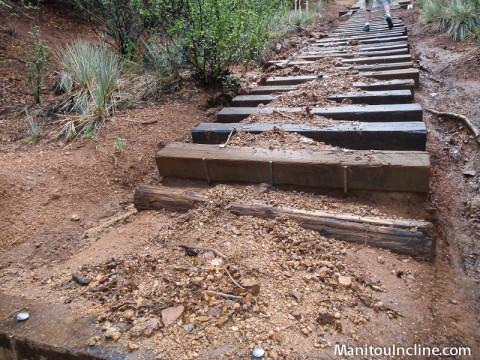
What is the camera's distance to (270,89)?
153 inches

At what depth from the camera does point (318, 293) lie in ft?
5.30

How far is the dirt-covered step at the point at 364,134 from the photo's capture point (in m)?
2.51

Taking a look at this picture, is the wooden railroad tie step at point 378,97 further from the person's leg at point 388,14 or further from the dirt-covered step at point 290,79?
the person's leg at point 388,14

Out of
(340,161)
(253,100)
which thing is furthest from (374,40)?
(340,161)

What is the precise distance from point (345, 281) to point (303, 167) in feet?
2.90

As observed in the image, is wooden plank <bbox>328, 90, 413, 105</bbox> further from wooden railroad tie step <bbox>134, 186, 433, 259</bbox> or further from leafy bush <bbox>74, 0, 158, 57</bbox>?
leafy bush <bbox>74, 0, 158, 57</bbox>

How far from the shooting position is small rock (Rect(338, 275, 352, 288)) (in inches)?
65.3

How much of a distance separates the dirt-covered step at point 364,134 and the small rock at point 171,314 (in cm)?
170

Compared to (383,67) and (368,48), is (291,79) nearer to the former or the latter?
(383,67)

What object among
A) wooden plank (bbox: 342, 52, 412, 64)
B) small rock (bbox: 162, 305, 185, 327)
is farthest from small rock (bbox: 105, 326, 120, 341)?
wooden plank (bbox: 342, 52, 412, 64)

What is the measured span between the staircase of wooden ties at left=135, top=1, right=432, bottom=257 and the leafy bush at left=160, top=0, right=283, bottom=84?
2.09 feet

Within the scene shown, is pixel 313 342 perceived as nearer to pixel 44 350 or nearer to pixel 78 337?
pixel 78 337

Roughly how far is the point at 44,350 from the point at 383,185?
2.01 m

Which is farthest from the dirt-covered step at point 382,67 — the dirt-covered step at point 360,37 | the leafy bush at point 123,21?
the leafy bush at point 123,21
